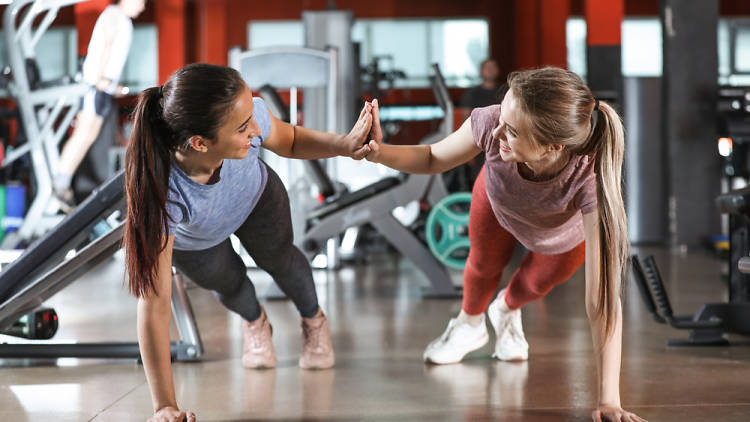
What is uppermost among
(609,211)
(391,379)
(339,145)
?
(339,145)

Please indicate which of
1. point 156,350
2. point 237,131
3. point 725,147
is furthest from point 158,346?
point 725,147

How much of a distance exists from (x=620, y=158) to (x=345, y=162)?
3.68 metres

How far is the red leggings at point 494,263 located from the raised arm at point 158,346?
75 centimetres

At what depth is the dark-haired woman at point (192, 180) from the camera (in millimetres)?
1236

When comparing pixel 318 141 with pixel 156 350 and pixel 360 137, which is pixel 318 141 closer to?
pixel 360 137

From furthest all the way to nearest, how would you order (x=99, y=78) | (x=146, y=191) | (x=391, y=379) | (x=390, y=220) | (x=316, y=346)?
1. (x=99, y=78)
2. (x=390, y=220)
3. (x=316, y=346)
4. (x=391, y=379)
5. (x=146, y=191)

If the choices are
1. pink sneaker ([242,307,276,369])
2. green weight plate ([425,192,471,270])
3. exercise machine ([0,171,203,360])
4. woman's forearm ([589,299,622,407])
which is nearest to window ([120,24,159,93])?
green weight plate ([425,192,471,270])

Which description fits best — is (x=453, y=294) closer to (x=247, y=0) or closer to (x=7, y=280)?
(x=7, y=280)

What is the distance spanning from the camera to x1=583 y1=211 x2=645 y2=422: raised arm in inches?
50.5

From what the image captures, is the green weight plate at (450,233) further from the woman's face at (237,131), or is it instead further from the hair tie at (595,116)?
the woman's face at (237,131)

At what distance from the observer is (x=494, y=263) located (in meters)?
1.76

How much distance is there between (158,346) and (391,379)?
611mm

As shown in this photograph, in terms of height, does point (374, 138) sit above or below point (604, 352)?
above

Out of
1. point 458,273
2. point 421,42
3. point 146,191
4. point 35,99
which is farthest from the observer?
point 421,42
